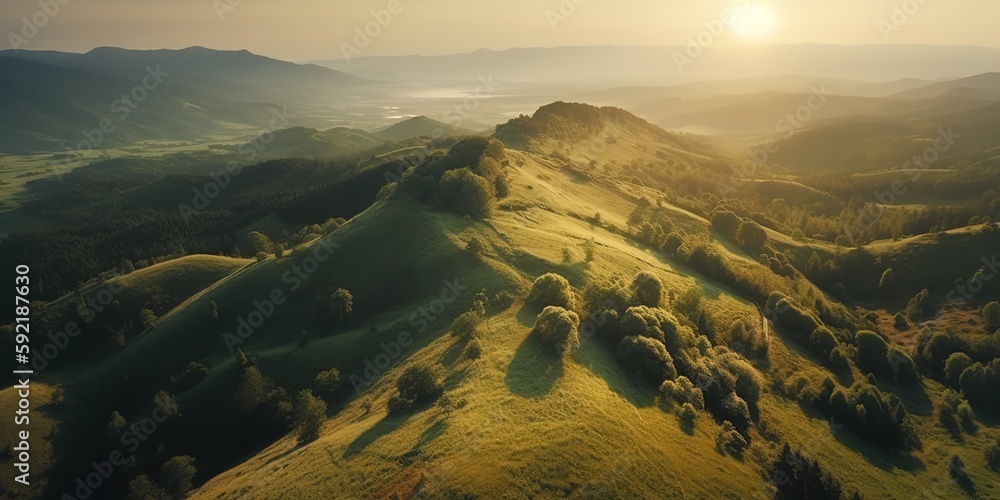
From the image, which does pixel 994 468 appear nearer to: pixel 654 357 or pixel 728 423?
pixel 728 423

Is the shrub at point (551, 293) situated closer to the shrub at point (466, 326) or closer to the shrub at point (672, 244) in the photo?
the shrub at point (466, 326)

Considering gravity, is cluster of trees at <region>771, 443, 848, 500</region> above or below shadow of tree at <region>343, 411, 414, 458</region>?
above

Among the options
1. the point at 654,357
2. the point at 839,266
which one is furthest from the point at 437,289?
the point at 839,266

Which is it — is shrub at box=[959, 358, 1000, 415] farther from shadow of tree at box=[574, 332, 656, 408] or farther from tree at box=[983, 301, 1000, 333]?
shadow of tree at box=[574, 332, 656, 408]

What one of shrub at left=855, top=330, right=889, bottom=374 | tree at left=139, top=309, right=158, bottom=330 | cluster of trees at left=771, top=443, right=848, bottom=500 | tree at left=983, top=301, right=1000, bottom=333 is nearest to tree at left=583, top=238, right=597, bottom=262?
cluster of trees at left=771, top=443, right=848, bottom=500

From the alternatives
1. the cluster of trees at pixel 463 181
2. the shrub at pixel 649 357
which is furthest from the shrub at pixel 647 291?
the cluster of trees at pixel 463 181
